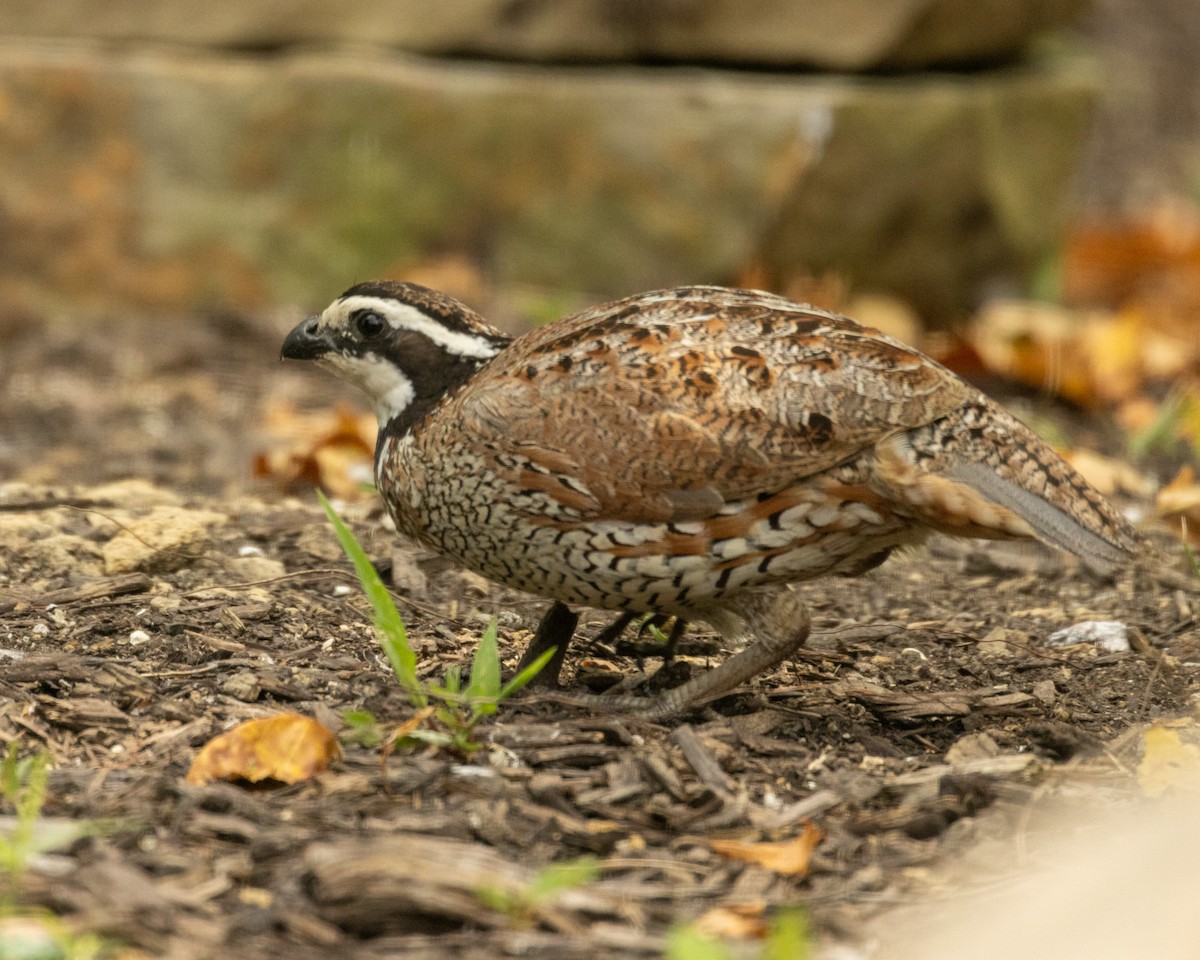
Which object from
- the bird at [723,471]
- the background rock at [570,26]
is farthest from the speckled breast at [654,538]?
the background rock at [570,26]

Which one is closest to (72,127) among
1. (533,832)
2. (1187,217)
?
(533,832)

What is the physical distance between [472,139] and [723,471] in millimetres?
4077

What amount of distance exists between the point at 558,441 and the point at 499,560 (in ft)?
1.03

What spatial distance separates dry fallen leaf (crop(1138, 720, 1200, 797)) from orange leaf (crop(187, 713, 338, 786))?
64.9 inches

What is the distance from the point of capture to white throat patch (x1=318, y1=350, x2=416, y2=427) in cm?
397

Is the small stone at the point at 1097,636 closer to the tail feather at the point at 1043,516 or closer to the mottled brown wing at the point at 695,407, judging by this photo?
the tail feather at the point at 1043,516

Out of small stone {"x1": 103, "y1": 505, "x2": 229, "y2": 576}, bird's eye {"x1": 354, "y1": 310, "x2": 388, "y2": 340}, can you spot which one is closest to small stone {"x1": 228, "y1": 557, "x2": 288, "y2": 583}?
small stone {"x1": 103, "y1": 505, "x2": 229, "y2": 576}

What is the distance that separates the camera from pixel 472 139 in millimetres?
7184

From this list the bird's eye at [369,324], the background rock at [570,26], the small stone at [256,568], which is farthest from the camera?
the background rock at [570,26]

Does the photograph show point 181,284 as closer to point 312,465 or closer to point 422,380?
point 312,465

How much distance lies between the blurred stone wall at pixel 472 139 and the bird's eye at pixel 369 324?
A: 328cm

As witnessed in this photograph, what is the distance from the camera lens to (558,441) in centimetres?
353

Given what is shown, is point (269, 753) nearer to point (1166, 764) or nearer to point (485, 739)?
point (485, 739)

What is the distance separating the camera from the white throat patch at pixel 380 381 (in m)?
3.97
